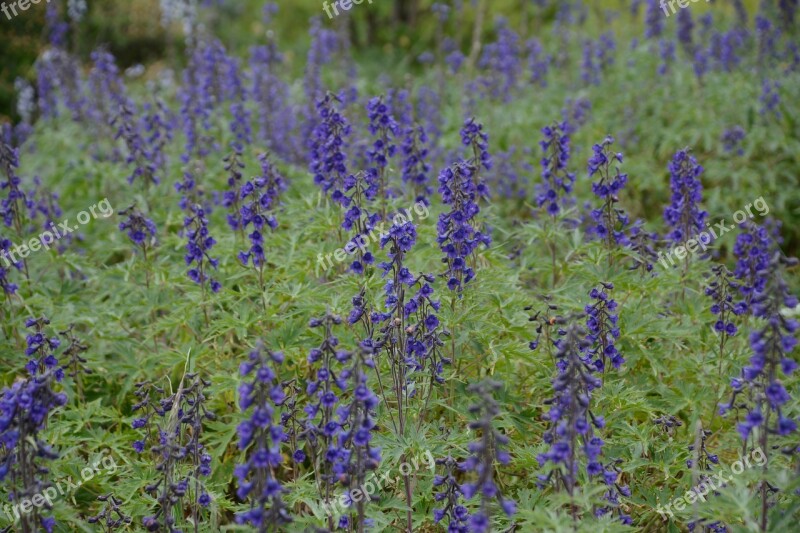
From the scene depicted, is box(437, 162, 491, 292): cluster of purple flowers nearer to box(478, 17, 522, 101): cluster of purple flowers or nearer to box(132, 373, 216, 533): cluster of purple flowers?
box(132, 373, 216, 533): cluster of purple flowers

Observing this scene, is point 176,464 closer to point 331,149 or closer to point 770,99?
point 331,149

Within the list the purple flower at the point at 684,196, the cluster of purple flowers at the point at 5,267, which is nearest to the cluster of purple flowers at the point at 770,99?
the purple flower at the point at 684,196

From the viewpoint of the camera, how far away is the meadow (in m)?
3.58

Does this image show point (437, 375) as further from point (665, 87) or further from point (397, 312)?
point (665, 87)

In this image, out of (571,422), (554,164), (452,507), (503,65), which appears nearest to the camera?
(571,422)

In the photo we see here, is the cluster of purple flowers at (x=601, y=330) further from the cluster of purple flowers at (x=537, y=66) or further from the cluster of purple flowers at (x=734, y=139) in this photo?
the cluster of purple flowers at (x=537, y=66)

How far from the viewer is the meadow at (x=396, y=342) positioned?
3.58 meters

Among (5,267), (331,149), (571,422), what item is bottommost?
(571,422)

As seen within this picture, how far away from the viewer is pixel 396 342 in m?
4.24

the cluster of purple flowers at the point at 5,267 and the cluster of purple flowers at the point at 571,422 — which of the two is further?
the cluster of purple flowers at the point at 5,267

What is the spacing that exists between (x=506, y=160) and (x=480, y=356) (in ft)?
14.5

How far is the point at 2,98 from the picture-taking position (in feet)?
48.8

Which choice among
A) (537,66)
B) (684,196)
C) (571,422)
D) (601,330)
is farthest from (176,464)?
(537,66)

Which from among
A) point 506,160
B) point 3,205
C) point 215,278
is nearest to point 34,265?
Result: point 3,205
